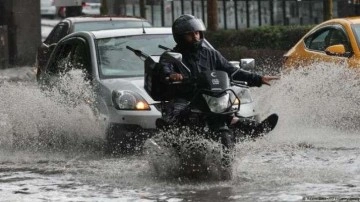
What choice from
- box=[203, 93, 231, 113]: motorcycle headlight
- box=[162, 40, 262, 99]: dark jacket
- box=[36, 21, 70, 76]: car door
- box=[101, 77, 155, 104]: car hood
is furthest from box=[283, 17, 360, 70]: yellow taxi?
box=[36, 21, 70, 76]: car door

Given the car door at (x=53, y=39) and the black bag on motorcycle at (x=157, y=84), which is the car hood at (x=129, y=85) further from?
the car door at (x=53, y=39)

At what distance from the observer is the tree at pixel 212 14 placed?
28078mm

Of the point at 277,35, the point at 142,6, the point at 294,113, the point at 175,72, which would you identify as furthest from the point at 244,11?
the point at 175,72

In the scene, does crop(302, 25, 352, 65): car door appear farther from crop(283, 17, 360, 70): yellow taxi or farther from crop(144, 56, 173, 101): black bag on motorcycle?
crop(144, 56, 173, 101): black bag on motorcycle

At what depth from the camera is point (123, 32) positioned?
47.4ft

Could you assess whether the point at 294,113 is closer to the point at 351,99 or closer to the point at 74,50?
the point at 351,99

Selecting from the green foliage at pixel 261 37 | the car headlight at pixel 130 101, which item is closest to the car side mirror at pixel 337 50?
the car headlight at pixel 130 101

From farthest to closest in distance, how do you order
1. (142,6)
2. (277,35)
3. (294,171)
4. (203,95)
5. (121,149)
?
(142,6)
(277,35)
(121,149)
(294,171)
(203,95)

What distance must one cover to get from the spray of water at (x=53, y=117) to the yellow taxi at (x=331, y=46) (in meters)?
3.56

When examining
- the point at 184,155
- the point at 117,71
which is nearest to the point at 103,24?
the point at 117,71

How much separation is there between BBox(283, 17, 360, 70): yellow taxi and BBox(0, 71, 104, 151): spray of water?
11.7 feet

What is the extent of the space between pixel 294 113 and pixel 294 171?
418cm

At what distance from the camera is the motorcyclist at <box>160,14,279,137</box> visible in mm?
10453

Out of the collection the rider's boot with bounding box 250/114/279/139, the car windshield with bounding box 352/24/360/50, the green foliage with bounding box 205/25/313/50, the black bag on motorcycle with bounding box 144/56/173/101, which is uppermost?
the black bag on motorcycle with bounding box 144/56/173/101
